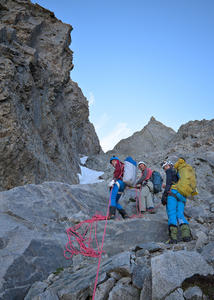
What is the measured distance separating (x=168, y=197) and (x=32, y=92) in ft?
45.1

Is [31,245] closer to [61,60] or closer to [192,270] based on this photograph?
[192,270]

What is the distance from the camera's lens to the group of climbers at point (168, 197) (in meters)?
6.27

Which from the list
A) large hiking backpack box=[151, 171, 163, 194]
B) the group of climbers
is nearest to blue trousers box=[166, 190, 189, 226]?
the group of climbers

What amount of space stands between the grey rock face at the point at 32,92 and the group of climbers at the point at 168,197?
7.11 meters

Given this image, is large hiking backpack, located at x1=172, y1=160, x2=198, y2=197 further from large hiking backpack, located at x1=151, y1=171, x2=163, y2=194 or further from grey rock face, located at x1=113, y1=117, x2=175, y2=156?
grey rock face, located at x1=113, y1=117, x2=175, y2=156

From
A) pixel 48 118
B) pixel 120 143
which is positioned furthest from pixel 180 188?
pixel 120 143

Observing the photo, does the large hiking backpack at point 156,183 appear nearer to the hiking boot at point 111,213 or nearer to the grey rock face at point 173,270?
the hiking boot at point 111,213

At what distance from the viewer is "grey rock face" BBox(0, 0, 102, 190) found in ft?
41.5

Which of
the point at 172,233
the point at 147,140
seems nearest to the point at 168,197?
the point at 172,233

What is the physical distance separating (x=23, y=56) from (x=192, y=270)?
16.9 metres

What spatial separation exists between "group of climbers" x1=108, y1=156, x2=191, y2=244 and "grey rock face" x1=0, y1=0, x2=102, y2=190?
23.3 ft

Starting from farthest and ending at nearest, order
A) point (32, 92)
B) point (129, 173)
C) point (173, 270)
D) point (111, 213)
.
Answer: point (32, 92), point (129, 173), point (111, 213), point (173, 270)

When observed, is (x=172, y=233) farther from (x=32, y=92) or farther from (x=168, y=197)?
(x=32, y=92)

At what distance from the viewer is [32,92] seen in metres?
16.4
